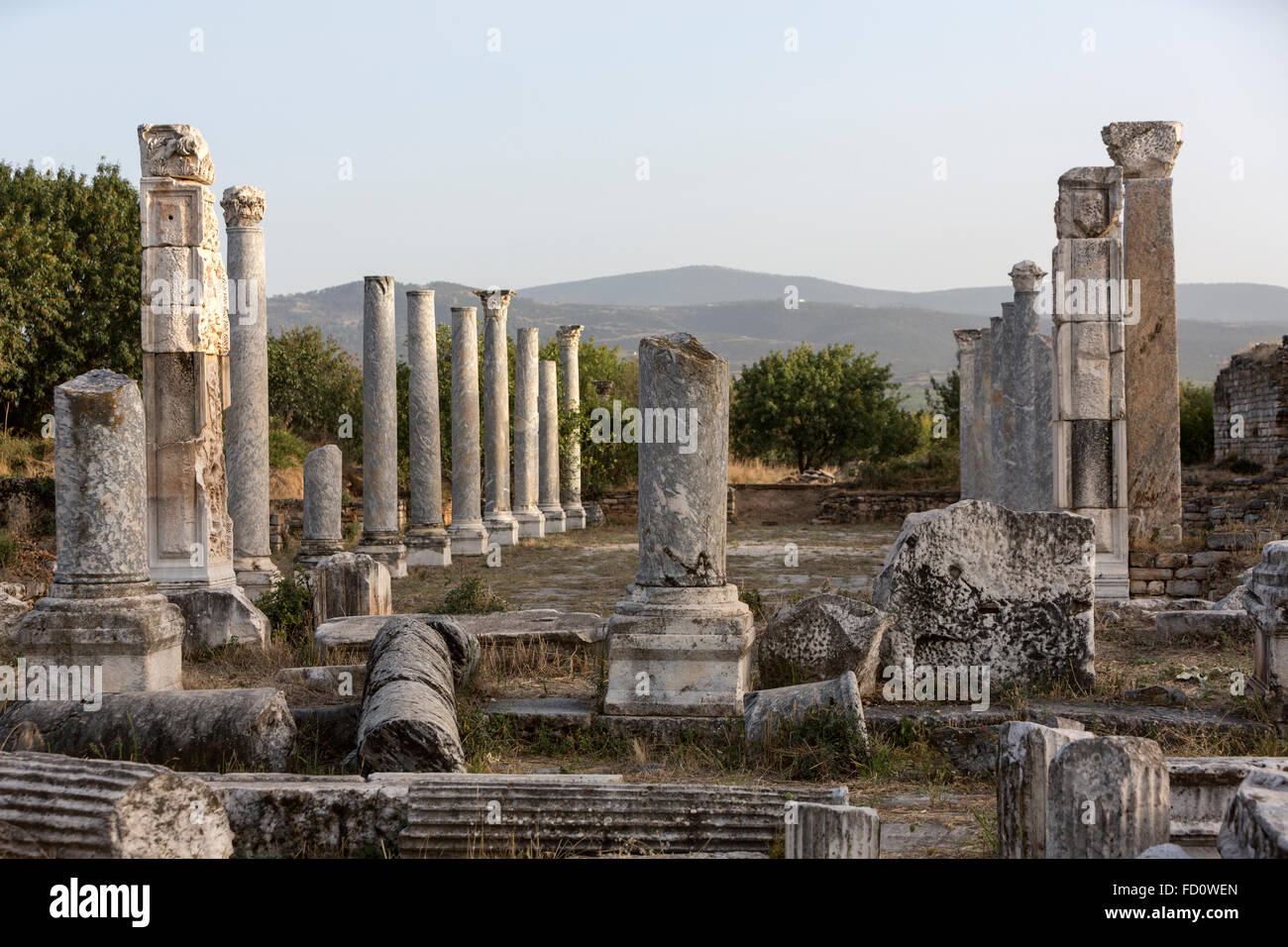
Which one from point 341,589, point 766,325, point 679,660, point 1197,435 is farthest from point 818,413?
point 766,325

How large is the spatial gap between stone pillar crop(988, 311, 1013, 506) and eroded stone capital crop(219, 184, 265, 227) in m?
12.0

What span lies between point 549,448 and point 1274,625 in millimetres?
21992

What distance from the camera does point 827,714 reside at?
691 cm

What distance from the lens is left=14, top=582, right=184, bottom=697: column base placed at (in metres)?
8.45

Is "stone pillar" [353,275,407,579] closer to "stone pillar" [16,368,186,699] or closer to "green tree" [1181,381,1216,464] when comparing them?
"stone pillar" [16,368,186,699]

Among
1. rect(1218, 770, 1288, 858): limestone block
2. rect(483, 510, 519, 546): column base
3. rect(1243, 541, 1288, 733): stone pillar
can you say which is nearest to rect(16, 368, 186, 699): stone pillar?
rect(1218, 770, 1288, 858): limestone block

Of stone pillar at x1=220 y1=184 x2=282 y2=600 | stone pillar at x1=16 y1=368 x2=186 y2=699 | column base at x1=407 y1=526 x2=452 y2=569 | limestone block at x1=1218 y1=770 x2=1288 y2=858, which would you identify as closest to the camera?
limestone block at x1=1218 y1=770 x2=1288 y2=858

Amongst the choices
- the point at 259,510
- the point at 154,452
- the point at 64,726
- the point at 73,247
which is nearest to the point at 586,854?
the point at 64,726

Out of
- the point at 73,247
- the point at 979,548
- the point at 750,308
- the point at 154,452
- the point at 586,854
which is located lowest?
the point at 586,854

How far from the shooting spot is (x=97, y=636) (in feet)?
27.8

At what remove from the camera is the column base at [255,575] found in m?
12.9

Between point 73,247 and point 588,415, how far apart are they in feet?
41.0

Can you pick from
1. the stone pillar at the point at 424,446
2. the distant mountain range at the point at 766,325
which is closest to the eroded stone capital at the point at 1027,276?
the stone pillar at the point at 424,446
